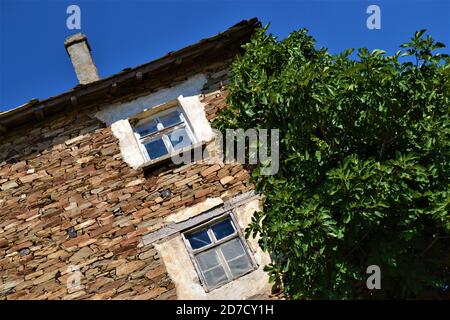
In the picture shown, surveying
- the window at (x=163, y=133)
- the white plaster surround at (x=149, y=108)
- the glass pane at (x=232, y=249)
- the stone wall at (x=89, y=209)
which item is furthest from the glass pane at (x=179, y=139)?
the glass pane at (x=232, y=249)

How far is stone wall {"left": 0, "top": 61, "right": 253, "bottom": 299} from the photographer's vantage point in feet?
28.2

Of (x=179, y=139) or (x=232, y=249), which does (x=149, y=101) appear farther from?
(x=232, y=249)

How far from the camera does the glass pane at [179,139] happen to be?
9859mm

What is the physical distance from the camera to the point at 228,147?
8625mm

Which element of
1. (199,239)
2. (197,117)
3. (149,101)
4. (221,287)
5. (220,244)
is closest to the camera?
(221,287)

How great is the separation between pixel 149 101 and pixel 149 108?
17 centimetres

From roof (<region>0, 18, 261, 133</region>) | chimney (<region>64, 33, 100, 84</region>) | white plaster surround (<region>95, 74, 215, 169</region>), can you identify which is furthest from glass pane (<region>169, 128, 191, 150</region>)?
chimney (<region>64, 33, 100, 84</region>)

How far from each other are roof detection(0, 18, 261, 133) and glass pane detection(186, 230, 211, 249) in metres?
3.21

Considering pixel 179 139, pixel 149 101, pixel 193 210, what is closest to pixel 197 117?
pixel 179 139

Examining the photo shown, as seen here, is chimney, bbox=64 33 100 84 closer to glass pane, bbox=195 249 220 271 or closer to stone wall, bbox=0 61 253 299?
stone wall, bbox=0 61 253 299

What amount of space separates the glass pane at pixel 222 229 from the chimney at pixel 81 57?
434 cm

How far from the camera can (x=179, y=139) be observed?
9953 mm

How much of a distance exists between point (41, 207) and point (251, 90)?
392 cm

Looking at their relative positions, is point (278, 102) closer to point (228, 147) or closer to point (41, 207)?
point (228, 147)
